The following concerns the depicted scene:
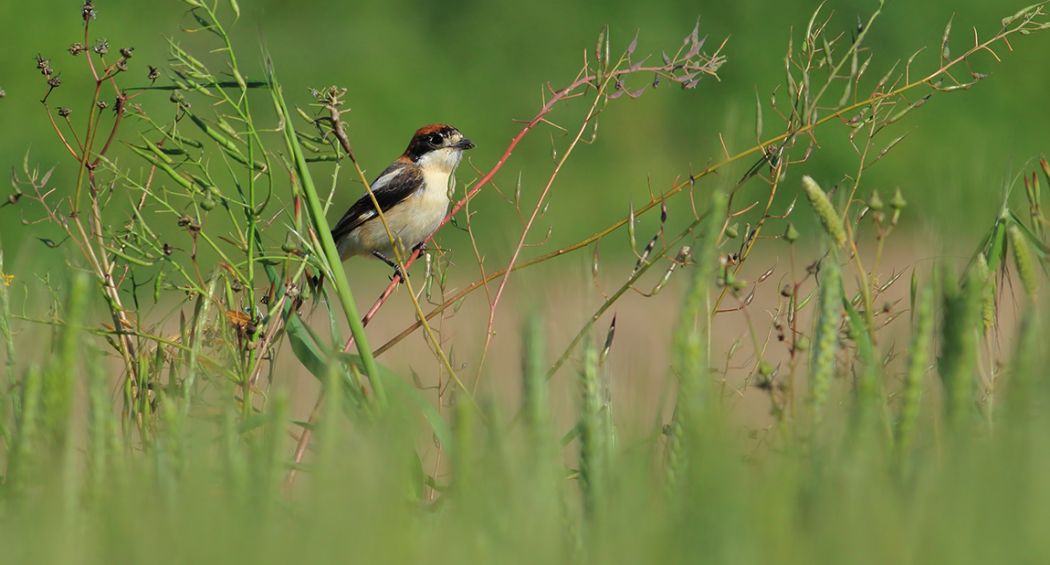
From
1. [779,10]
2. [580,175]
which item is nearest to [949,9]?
[779,10]

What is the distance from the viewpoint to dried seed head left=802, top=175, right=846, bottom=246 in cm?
202

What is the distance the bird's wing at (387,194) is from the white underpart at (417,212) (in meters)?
0.01

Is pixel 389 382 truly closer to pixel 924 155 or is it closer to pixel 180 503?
pixel 180 503

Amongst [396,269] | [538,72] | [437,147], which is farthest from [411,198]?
[538,72]

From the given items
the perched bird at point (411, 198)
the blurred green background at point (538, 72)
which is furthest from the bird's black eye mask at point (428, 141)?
the blurred green background at point (538, 72)

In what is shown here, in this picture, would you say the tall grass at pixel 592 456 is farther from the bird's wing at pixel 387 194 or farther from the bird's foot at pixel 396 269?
the bird's wing at pixel 387 194

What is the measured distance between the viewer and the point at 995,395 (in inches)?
87.2

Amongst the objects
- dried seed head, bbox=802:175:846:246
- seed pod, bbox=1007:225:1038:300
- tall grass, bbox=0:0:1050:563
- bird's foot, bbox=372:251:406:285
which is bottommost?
tall grass, bbox=0:0:1050:563

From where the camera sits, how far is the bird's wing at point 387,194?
248 inches

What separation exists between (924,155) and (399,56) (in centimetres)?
443

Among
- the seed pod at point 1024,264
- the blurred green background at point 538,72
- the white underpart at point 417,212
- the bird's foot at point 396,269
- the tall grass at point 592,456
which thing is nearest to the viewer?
the tall grass at point 592,456

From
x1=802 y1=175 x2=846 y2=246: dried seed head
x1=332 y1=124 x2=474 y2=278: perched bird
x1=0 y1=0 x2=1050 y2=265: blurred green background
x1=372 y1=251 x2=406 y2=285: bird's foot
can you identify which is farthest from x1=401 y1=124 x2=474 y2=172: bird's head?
x1=802 y1=175 x2=846 y2=246: dried seed head

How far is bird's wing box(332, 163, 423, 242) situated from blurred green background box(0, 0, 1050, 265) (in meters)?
3.83

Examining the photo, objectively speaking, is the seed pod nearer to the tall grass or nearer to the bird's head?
the tall grass
